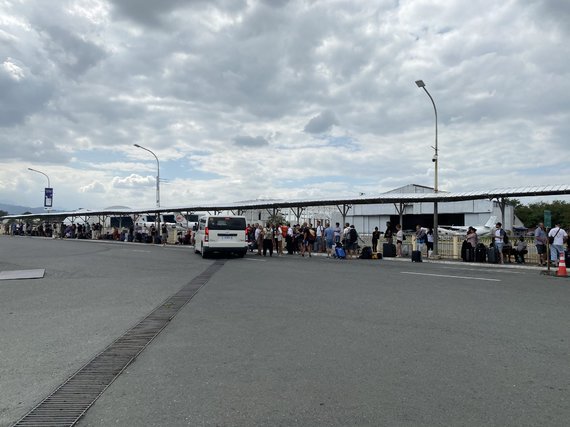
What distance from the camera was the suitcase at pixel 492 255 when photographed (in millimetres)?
18906

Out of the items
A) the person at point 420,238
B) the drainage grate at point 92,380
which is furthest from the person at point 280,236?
the drainage grate at point 92,380

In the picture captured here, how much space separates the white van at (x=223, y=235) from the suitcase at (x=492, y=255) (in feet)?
34.2

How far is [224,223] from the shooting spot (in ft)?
70.3

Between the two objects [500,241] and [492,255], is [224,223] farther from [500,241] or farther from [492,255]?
[500,241]

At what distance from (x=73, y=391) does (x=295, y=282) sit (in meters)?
8.06

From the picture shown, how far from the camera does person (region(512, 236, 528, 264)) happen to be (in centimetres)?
1894

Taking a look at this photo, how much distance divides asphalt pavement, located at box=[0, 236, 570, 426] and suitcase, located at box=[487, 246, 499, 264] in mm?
8610

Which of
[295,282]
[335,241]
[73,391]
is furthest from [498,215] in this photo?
[73,391]

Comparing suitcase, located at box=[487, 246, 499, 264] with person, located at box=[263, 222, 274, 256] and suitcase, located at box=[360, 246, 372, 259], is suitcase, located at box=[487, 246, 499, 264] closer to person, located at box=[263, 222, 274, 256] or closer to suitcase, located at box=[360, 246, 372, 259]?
suitcase, located at box=[360, 246, 372, 259]

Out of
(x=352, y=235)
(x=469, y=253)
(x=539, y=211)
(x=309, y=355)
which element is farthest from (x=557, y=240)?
(x=539, y=211)

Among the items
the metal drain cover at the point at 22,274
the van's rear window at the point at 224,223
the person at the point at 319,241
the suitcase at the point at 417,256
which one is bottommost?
the metal drain cover at the point at 22,274

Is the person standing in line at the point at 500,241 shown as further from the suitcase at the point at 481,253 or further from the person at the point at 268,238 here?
the person at the point at 268,238

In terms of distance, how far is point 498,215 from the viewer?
52.6m

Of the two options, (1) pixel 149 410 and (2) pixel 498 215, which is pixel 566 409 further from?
(2) pixel 498 215
